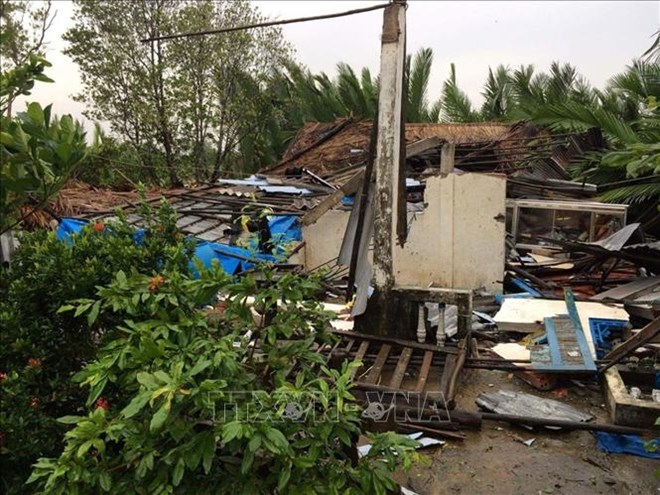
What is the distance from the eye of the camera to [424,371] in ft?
15.1

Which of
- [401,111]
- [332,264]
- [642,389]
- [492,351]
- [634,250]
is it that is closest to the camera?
[642,389]

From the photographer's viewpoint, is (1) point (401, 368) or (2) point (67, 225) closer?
(1) point (401, 368)

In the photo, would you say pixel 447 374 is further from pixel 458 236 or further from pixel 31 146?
pixel 458 236

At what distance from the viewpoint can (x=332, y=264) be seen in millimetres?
9477

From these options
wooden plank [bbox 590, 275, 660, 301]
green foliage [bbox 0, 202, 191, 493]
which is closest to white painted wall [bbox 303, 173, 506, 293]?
wooden plank [bbox 590, 275, 660, 301]

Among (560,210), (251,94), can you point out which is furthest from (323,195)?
(251,94)

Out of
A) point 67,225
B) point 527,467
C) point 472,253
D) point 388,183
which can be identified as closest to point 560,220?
point 472,253

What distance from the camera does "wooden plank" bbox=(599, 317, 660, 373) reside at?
12.4 ft

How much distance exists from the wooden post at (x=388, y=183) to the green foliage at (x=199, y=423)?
2782mm

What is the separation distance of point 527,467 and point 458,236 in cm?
501

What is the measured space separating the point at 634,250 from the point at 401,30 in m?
3.82

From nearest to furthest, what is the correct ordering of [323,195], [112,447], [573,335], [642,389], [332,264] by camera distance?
[112,447]
[642,389]
[573,335]
[332,264]
[323,195]

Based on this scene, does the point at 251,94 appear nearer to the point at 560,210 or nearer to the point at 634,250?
the point at 560,210

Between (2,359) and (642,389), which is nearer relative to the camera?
(2,359)
